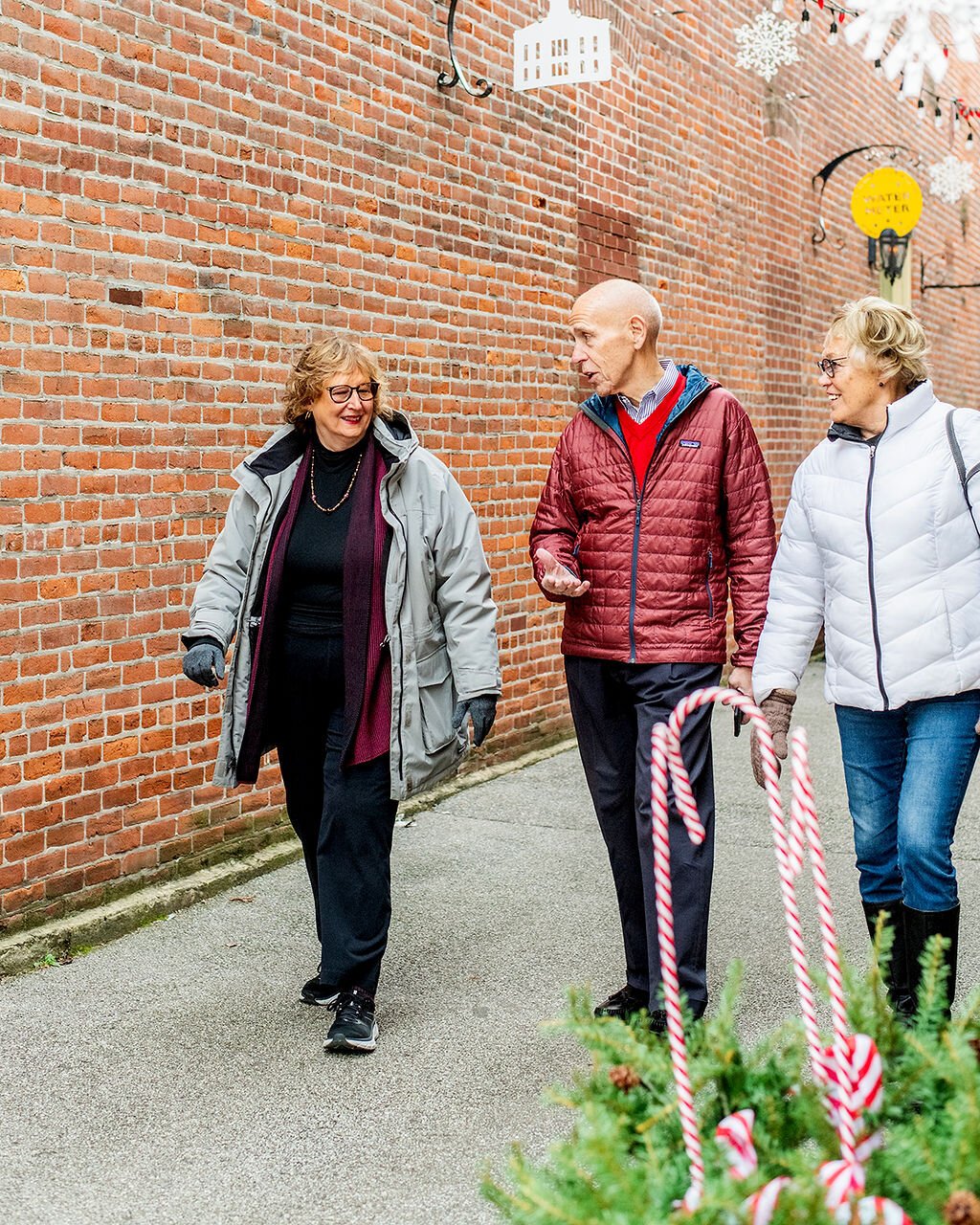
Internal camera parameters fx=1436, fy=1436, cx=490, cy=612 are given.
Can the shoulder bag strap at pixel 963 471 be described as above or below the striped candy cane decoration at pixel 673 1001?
above

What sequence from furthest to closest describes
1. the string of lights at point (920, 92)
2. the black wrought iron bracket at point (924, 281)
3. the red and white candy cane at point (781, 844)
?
the black wrought iron bracket at point (924, 281) → the string of lights at point (920, 92) → the red and white candy cane at point (781, 844)

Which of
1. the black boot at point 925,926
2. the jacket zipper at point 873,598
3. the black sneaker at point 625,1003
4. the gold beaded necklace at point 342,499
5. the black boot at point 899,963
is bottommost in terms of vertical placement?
the black sneaker at point 625,1003

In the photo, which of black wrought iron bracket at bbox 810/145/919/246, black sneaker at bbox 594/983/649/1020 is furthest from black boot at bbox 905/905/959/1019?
black wrought iron bracket at bbox 810/145/919/246

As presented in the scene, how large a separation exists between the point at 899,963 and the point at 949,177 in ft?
43.0

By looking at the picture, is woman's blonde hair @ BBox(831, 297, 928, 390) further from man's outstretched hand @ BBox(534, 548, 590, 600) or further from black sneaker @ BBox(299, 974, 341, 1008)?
black sneaker @ BBox(299, 974, 341, 1008)

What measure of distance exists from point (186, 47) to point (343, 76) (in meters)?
1.08

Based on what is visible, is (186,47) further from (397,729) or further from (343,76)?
(397,729)

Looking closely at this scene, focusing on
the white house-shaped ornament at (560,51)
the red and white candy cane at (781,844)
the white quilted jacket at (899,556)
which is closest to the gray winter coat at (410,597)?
the white quilted jacket at (899,556)

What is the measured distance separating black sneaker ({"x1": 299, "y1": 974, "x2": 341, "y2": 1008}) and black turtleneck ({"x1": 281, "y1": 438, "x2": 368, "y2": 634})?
3.66 feet

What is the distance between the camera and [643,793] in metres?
Answer: 4.10

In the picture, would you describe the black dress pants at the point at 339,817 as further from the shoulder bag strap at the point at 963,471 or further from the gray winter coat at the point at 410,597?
the shoulder bag strap at the point at 963,471

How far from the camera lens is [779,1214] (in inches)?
68.6

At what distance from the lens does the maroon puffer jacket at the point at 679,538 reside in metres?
4.09

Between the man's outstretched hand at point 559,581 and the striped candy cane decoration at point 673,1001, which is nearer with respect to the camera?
the striped candy cane decoration at point 673,1001
